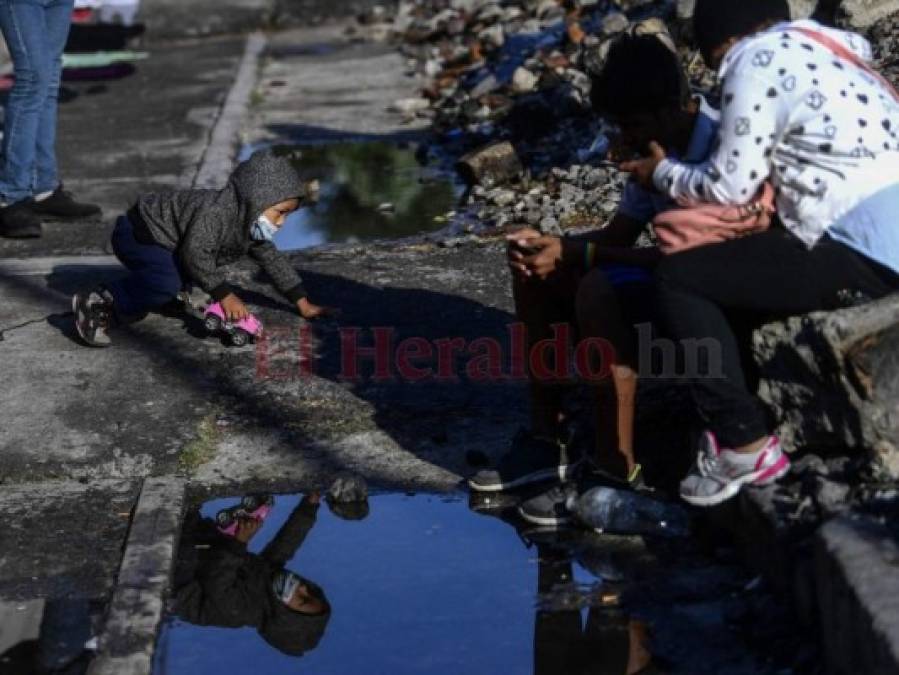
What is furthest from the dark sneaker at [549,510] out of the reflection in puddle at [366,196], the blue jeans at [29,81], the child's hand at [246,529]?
the blue jeans at [29,81]

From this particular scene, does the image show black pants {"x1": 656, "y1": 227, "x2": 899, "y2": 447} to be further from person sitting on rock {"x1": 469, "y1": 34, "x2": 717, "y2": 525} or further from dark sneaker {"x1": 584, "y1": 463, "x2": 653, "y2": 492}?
dark sneaker {"x1": 584, "y1": 463, "x2": 653, "y2": 492}

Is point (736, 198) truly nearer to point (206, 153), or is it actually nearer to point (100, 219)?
point (100, 219)

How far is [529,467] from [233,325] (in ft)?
5.80

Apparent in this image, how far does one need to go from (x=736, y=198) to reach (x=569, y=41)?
24.4ft

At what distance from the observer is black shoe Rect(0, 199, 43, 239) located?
8.23 meters

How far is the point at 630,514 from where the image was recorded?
4.80 m

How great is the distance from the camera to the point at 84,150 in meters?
10.8

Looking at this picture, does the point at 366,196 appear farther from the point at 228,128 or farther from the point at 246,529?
the point at 246,529

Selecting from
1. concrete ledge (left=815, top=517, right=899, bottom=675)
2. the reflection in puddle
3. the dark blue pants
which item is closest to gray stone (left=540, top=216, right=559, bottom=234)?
the reflection in puddle

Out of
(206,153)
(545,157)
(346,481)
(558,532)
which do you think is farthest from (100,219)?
(558,532)

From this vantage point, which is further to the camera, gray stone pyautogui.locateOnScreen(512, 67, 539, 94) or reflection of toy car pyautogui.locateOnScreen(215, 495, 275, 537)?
gray stone pyautogui.locateOnScreen(512, 67, 539, 94)

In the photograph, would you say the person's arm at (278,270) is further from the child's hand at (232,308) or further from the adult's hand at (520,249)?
the adult's hand at (520,249)

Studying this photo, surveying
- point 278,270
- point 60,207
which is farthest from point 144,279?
point 60,207

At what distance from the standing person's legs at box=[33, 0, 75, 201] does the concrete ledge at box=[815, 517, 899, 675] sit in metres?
5.54
